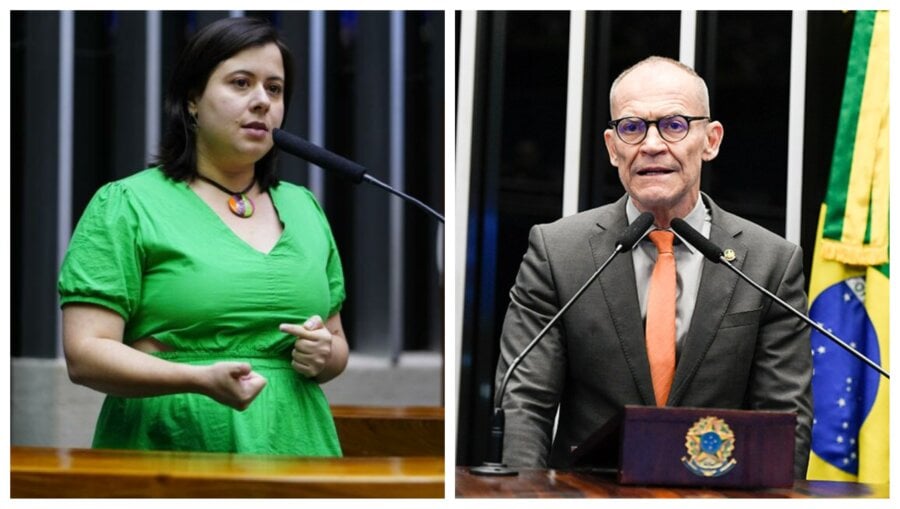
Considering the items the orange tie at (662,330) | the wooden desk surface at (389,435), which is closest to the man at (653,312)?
the orange tie at (662,330)

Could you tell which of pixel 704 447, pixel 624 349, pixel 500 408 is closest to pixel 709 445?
pixel 704 447

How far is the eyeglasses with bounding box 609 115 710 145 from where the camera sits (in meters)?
2.52

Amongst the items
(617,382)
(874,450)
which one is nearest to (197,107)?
(617,382)

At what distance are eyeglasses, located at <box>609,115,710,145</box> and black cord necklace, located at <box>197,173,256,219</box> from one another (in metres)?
0.77

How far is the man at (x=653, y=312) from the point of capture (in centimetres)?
249

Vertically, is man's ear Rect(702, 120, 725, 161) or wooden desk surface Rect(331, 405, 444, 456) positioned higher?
man's ear Rect(702, 120, 725, 161)

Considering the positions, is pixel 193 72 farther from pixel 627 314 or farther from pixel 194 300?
pixel 627 314

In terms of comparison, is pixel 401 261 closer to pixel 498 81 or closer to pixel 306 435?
pixel 498 81

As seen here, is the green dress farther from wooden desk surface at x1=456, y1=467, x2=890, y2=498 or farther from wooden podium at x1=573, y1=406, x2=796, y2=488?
wooden podium at x1=573, y1=406, x2=796, y2=488

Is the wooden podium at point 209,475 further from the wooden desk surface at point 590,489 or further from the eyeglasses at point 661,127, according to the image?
the eyeglasses at point 661,127

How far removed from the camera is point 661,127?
8.27 ft

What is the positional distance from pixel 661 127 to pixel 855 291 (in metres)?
0.63

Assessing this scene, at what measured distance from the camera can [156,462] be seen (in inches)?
74.0

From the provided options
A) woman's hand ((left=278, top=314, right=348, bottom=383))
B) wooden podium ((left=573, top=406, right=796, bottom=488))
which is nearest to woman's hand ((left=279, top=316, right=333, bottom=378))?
woman's hand ((left=278, top=314, right=348, bottom=383))
